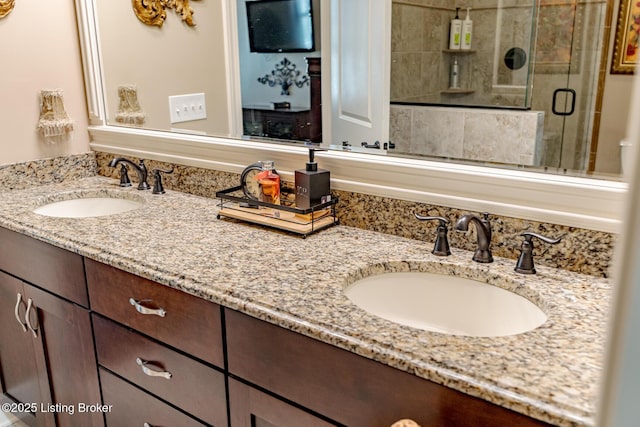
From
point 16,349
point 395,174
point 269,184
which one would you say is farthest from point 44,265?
point 395,174

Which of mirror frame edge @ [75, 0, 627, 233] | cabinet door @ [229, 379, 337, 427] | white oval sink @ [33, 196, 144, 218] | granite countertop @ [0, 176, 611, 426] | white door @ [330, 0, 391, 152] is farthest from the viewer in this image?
white oval sink @ [33, 196, 144, 218]

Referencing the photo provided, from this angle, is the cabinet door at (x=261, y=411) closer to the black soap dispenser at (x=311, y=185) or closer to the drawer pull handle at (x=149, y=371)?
the drawer pull handle at (x=149, y=371)

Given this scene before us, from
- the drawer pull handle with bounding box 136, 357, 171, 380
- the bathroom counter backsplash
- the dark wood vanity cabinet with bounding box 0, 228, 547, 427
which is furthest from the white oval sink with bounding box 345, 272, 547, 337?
the drawer pull handle with bounding box 136, 357, 171, 380

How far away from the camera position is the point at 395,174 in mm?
1430

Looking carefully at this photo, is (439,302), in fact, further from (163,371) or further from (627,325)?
(627,325)

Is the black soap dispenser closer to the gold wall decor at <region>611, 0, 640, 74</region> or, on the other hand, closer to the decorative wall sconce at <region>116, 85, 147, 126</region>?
the gold wall decor at <region>611, 0, 640, 74</region>

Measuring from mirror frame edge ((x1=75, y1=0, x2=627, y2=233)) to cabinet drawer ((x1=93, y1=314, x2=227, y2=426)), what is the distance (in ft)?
2.09

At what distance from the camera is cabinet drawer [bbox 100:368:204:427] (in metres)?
1.32

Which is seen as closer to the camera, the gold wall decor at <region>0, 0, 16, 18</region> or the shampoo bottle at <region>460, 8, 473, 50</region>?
the shampoo bottle at <region>460, 8, 473, 50</region>

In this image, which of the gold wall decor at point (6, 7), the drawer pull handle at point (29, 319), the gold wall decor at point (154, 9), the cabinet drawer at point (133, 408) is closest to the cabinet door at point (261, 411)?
the cabinet drawer at point (133, 408)

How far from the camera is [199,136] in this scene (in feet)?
6.25

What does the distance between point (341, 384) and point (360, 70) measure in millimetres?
913

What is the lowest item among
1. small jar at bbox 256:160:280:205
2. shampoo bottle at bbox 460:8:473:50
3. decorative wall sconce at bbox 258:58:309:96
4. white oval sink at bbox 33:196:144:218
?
white oval sink at bbox 33:196:144:218

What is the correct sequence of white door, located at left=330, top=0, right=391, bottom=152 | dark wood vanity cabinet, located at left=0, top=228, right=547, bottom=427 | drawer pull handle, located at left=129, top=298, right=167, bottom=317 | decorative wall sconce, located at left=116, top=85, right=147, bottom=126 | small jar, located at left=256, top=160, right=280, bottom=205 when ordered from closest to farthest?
dark wood vanity cabinet, located at left=0, top=228, right=547, bottom=427, drawer pull handle, located at left=129, top=298, right=167, bottom=317, white door, located at left=330, top=0, right=391, bottom=152, small jar, located at left=256, top=160, right=280, bottom=205, decorative wall sconce, located at left=116, top=85, right=147, bottom=126
